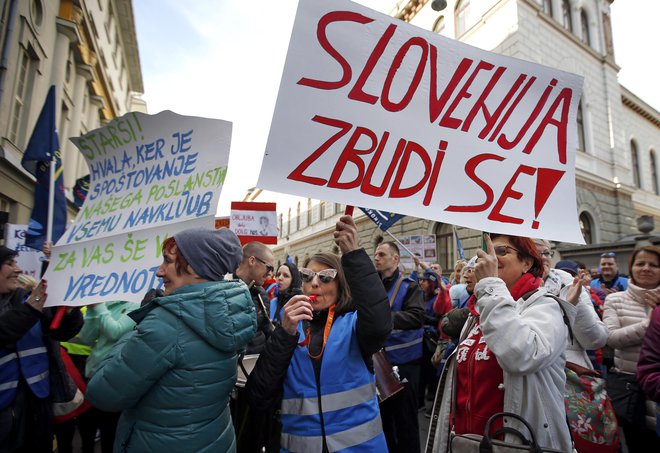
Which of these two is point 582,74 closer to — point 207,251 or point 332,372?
point 332,372

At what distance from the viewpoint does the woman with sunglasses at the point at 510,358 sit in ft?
5.06

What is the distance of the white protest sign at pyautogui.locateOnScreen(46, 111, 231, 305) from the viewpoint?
234 centimetres

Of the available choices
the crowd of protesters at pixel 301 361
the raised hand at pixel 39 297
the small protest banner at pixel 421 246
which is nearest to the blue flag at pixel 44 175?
the crowd of protesters at pixel 301 361

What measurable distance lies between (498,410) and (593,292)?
4.00 m

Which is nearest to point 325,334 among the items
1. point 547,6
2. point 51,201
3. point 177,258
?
point 177,258

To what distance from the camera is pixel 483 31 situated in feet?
46.9

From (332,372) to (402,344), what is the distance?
1804 millimetres

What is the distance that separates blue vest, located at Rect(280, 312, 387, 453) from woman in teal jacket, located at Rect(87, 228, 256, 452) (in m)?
0.28

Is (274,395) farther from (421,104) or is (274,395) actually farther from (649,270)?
(649,270)

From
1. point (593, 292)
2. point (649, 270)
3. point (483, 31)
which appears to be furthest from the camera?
point (483, 31)

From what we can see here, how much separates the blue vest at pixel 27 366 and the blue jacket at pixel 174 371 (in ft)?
3.47

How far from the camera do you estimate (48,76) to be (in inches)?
416

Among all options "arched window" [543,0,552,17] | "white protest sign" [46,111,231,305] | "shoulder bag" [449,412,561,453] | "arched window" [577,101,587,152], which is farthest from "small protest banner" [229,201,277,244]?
"arched window" [543,0,552,17]

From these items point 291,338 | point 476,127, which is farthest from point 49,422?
point 476,127
